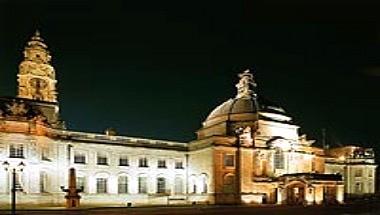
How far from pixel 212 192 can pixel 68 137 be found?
1668 centimetres

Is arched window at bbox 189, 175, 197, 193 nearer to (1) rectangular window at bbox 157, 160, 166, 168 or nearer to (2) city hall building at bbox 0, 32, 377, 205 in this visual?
(2) city hall building at bbox 0, 32, 377, 205

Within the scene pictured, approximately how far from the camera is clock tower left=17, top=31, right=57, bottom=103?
57.3 metres

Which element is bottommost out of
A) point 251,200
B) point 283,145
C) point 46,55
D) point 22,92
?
point 251,200

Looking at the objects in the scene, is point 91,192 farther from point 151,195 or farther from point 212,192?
point 212,192

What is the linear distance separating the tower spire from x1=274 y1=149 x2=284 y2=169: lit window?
8.10 m

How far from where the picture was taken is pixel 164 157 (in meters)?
63.8

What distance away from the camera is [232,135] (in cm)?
6384

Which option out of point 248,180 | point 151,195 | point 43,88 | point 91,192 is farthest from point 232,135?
point 43,88

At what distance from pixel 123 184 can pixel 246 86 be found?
20776 mm

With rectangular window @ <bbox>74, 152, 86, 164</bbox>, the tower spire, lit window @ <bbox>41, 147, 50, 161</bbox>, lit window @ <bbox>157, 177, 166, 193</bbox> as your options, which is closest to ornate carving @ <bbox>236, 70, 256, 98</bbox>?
the tower spire

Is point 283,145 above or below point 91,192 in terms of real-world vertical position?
above

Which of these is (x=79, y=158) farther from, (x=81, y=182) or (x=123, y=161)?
(x=123, y=161)

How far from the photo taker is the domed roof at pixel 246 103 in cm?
6694

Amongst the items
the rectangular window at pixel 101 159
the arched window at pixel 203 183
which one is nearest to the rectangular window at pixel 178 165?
the arched window at pixel 203 183
